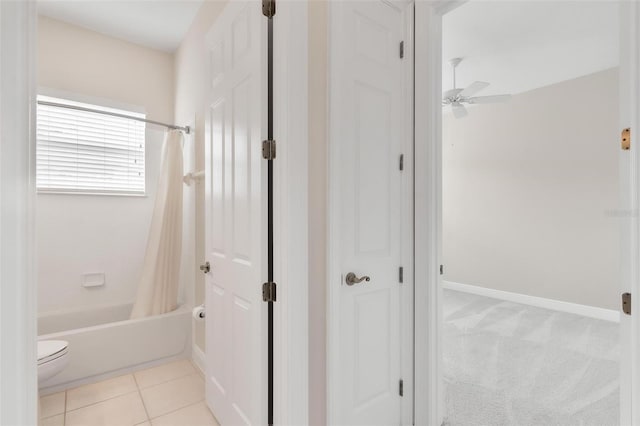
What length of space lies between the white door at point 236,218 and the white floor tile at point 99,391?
2.32 ft

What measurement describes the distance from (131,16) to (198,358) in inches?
114

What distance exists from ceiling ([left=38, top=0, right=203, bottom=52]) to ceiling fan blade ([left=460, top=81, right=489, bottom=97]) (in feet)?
8.26

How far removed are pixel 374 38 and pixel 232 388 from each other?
198cm

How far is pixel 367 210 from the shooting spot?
1505 mm

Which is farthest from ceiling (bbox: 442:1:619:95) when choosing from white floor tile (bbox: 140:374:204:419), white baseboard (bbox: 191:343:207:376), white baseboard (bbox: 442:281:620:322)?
white floor tile (bbox: 140:374:204:419)

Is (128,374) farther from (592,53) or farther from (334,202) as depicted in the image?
(592,53)

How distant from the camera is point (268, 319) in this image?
136 centimetres

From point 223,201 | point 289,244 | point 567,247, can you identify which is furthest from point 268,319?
point 567,247

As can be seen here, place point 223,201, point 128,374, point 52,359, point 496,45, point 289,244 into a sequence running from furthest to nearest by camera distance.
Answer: point 496,45, point 128,374, point 52,359, point 223,201, point 289,244

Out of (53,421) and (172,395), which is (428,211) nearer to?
(172,395)

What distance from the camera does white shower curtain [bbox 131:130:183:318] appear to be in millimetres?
2588

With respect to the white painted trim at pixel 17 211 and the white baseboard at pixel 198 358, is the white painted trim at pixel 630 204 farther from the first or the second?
the white baseboard at pixel 198 358

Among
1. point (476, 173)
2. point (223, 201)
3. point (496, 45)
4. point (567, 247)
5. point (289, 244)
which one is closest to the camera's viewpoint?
point (289, 244)

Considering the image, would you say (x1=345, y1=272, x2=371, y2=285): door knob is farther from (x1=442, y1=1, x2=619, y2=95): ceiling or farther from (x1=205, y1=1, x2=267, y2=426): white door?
(x1=442, y1=1, x2=619, y2=95): ceiling
